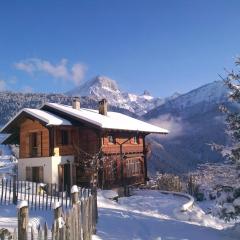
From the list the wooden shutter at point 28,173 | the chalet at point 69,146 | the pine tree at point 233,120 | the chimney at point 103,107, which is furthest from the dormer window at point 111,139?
the pine tree at point 233,120

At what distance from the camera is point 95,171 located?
33.2 metres

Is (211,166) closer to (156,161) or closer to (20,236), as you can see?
(20,236)

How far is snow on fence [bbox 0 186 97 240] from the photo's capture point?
25.0ft

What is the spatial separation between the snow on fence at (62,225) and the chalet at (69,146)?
20.0 metres

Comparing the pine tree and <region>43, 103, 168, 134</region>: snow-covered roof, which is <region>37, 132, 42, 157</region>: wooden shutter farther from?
the pine tree

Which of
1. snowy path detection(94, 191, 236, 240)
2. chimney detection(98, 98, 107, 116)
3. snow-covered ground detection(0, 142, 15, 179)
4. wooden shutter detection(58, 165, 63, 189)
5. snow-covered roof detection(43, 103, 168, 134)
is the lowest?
snowy path detection(94, 191, 236, 240)

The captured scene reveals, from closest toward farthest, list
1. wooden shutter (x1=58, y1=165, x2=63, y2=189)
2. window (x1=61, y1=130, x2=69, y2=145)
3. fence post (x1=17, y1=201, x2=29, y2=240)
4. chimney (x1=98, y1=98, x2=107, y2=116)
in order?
fence post (x1=17, y1=201, x2=29, y2=240)
wooden shutter (x1=58, y1=165, x2=63, y2=189)
window (x1=61, y1=130, x2=69, y2=145)
chimney (x1=98, y1=98, x2=107, y2=116)

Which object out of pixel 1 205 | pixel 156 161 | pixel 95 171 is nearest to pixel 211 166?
pixel 1 205

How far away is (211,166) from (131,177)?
19.5 metres

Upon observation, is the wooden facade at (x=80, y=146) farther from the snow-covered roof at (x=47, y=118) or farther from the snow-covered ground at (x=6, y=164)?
the snow-covered ground at (x=6, y=164)

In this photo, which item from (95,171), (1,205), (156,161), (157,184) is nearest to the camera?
(1,205)

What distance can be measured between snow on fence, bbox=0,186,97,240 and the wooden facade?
20627 mm

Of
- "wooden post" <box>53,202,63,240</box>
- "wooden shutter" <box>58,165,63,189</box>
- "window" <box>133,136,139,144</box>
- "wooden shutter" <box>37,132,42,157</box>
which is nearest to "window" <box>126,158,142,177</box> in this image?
"window" <box>133,136,139,144</box>

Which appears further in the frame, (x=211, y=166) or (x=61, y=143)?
(x=61, y=143)
